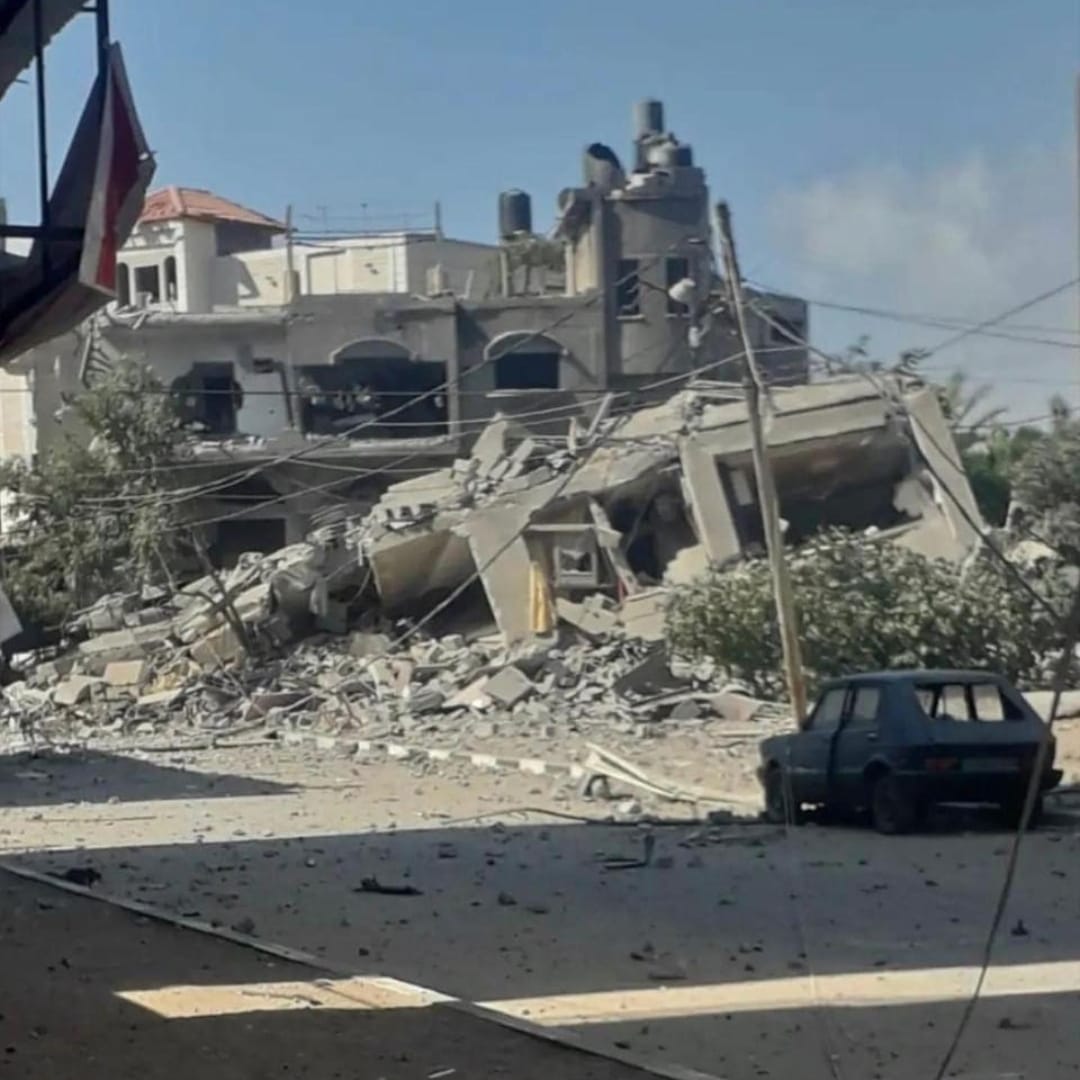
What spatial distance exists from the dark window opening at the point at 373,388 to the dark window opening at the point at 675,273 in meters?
6.27

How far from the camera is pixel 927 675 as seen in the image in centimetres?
2047

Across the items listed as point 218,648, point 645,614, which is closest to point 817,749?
point 645,614

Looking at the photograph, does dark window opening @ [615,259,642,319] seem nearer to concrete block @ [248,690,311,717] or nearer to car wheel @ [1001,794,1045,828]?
concrete block @ [248,690,311,717]

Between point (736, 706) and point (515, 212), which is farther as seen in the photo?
point (515, 212)

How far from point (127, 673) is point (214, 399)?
15649 millimetres

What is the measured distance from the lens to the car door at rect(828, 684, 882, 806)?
20.2m

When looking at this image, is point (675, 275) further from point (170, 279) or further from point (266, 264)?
point (170, 279)

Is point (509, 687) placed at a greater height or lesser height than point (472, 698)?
greater

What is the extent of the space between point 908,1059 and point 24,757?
26033 millimetres

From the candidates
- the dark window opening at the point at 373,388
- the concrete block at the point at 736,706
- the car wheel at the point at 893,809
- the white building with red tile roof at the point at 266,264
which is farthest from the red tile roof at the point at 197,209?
the car wheel at the point at 893,809

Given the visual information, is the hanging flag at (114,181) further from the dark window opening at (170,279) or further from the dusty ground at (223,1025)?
the dark window opening at (170,279)

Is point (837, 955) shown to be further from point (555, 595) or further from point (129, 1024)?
point (555, 595)

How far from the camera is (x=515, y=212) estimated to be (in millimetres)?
70562

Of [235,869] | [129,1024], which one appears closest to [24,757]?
[235,869]
